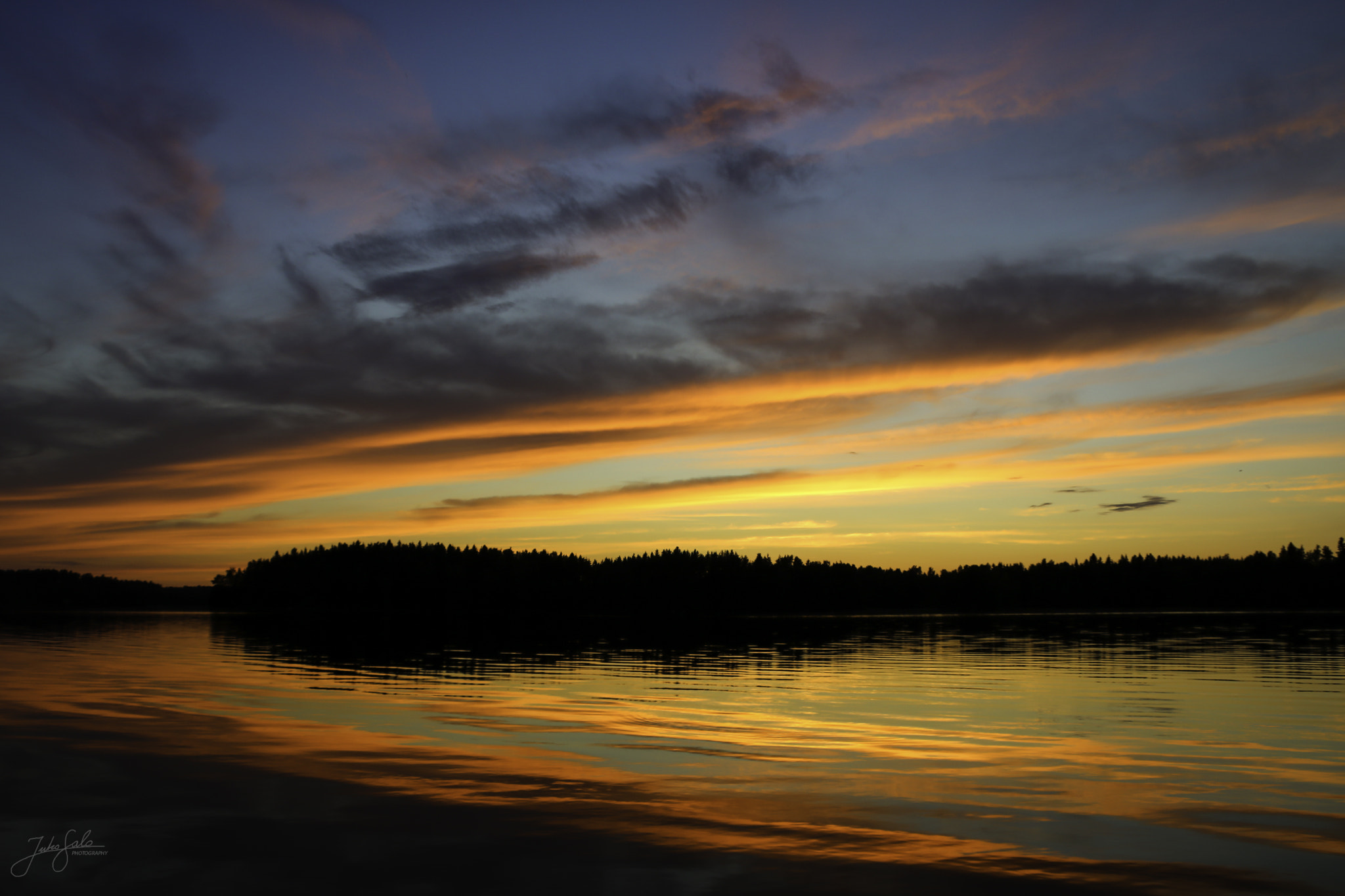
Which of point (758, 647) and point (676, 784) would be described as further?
point (758, 647)

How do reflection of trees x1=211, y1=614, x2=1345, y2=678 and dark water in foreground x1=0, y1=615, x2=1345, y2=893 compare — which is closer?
dark water in foreground x1=0, y1=615, x2=1345, y2=893

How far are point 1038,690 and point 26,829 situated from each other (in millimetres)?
35083

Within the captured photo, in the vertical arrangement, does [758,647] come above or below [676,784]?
below

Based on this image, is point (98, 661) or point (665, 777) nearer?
point (665, 777)

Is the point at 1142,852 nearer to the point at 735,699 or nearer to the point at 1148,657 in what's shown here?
the point at 735,699

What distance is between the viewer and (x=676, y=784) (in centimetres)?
1742

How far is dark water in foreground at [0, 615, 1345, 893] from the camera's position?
1184 centimetres

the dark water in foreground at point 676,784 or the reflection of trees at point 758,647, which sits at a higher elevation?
the dark water in foreground at point 676,784

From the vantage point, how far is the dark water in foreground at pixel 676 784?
1184 centimetres

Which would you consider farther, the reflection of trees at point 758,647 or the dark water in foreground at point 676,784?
the reflection of trees at point 758,647

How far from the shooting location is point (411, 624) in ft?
454

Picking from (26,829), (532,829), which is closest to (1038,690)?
(532,829)

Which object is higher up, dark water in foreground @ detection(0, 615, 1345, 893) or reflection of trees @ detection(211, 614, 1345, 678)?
dark water in foreground @ detection(0, 615, 1345, 893)

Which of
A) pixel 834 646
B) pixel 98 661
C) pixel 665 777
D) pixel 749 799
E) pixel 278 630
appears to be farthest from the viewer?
pixel 278 630
